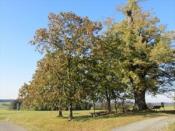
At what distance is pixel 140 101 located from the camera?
47938 millimetres

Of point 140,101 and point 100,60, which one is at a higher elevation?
point 100,60

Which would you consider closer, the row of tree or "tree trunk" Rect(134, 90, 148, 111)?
the row of tree

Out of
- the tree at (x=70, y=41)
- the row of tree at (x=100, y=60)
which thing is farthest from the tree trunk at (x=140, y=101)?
the tree at (x=70, y=41)

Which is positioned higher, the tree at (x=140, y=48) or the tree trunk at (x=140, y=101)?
the tree at (x=140, y=48)

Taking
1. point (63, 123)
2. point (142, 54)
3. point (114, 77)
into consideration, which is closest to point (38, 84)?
point (63, 123)

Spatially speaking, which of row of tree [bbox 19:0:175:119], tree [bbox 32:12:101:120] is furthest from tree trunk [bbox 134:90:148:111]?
tree [bbox 32:12:101:120]

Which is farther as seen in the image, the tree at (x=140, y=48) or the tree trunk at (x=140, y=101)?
the tree trunk at (x=140, y=101)

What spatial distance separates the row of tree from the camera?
41.5 metres

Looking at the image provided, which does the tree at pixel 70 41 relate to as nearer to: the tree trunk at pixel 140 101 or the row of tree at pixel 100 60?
the row of tree at pixel 100 60

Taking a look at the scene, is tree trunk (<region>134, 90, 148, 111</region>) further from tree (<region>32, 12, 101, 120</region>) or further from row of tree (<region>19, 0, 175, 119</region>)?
tree (<region>32, 12, 101, 120</region>)

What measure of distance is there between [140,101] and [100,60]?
8104mm

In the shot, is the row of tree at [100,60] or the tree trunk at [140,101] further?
the tree trunk at [140,101]

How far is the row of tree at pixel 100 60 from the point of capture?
1635 inches

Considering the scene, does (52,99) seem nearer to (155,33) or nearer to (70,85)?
(70,85)
